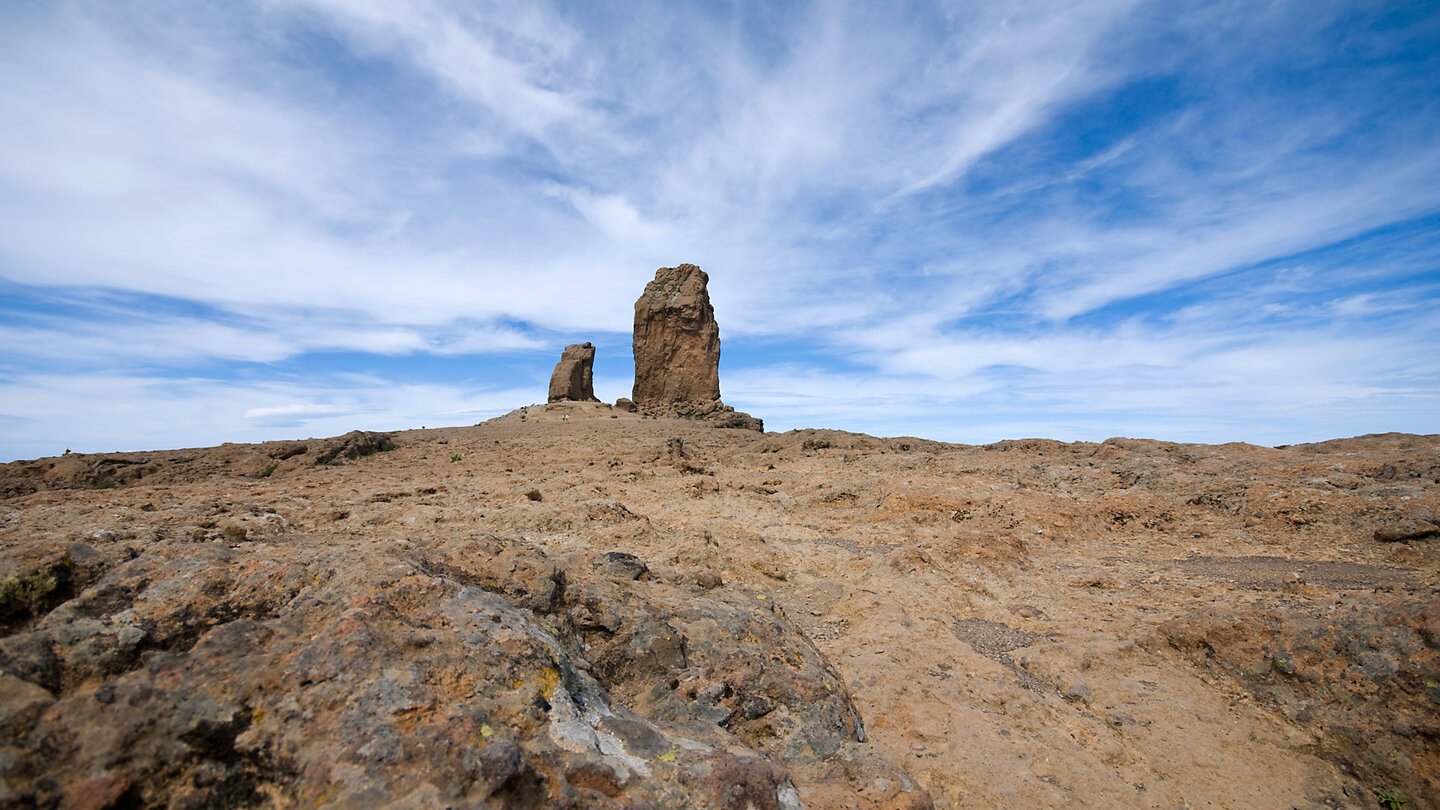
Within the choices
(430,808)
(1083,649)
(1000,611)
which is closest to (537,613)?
(430,808)

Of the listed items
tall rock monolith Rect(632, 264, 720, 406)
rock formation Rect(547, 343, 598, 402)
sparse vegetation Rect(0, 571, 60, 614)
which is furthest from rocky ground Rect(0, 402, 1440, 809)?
rock formation Rect(547, 343, 598, 402)

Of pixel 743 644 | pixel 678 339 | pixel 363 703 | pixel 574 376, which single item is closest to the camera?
pixel 363 703

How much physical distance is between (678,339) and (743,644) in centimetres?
2949

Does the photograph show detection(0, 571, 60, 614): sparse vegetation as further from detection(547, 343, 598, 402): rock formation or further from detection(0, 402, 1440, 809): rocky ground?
detection(547, 343, 598, 402): rock formation

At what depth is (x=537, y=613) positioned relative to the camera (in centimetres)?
355

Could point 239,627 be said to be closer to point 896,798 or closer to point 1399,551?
point 896,798

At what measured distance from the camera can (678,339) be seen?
108 ft

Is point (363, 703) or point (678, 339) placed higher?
point (678, 339)

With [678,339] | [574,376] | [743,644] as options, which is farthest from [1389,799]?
[574,376]

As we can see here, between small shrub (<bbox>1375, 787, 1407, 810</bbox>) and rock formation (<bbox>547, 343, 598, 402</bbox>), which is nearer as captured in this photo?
small shrub (<bbox>1375, 787, 1407, 810</bbox>)

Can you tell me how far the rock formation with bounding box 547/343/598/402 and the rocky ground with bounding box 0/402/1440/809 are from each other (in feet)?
78.2

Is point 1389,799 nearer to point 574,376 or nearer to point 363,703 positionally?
point 363,703

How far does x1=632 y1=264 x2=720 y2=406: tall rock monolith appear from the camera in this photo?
3225 centimetres

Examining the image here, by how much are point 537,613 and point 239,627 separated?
57.5 inches
